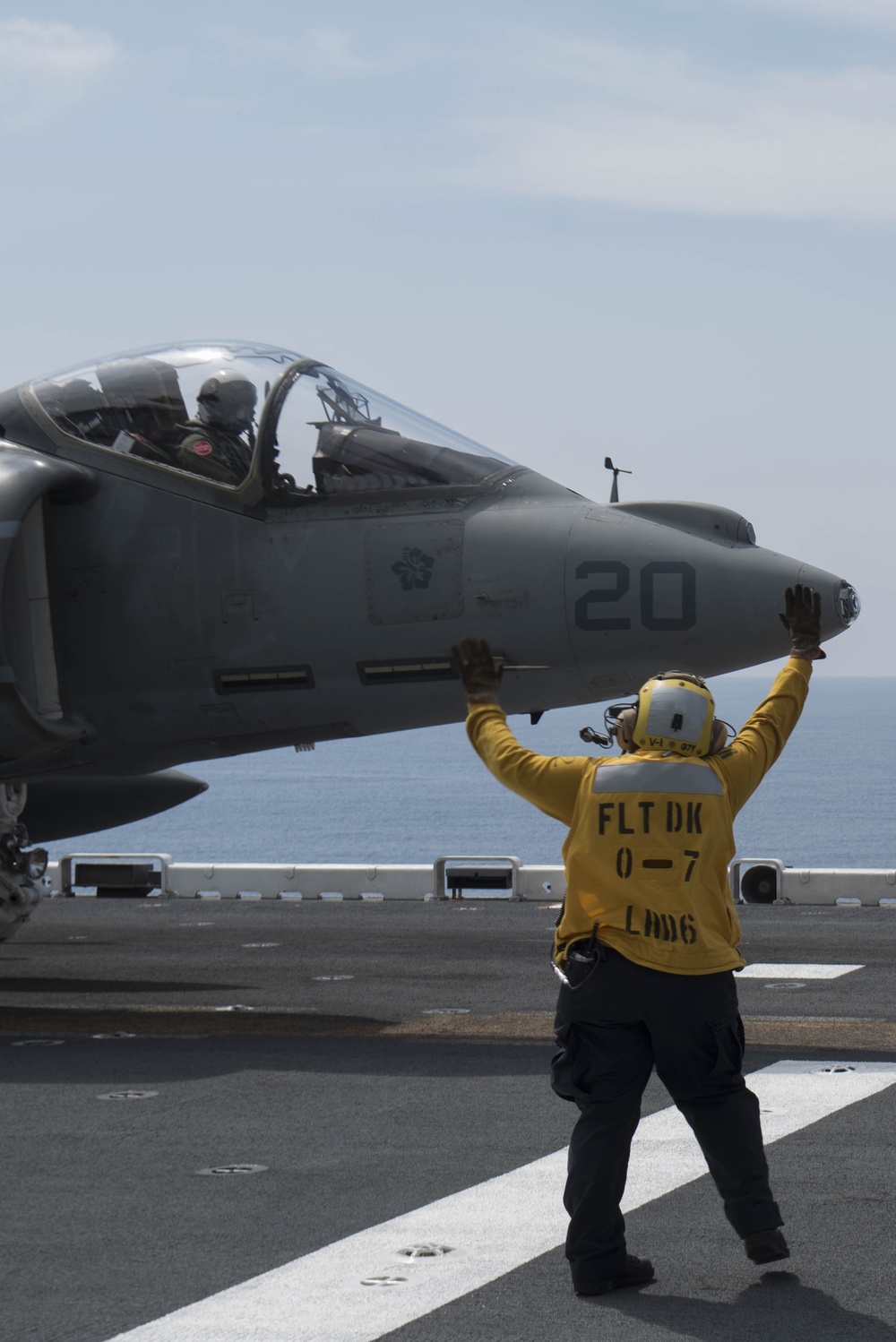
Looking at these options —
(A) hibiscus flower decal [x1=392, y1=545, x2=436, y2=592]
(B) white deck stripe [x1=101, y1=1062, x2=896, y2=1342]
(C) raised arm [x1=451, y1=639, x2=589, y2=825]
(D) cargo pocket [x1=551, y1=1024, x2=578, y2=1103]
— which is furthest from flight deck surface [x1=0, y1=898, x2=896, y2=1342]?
(A) hibiscus flower decal [x1=392, y1=545, x2=436, y2=592]

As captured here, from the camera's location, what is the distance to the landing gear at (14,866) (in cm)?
1361

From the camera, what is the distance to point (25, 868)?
1368 cm

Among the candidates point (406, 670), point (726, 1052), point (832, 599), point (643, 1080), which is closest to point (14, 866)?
point (406, 670)

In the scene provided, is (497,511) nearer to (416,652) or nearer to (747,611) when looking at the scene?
(416,652)

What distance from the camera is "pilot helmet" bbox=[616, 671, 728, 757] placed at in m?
5.50

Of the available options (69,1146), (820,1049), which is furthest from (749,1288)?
(820,1049)

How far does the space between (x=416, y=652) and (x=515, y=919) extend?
27.8ft

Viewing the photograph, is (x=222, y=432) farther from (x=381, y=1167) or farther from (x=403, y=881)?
(x=403, y=881)

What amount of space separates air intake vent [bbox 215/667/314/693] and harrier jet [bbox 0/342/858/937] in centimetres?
1

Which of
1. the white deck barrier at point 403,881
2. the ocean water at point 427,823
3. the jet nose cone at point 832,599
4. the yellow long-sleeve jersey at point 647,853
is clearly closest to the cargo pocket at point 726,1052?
the yellow long-sleeve jersey at point 647,853

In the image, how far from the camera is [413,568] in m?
9.84

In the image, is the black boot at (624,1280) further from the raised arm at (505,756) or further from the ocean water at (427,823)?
the ocean water at (427,823)

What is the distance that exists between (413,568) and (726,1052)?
498 cm

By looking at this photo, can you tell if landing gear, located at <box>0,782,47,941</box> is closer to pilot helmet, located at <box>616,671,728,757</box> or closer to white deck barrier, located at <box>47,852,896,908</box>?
white deck barrier, located at <box>47,852,896,908</box>
